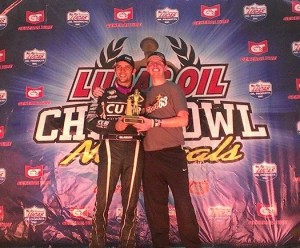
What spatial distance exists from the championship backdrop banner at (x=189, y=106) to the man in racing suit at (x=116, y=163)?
0.63 meters

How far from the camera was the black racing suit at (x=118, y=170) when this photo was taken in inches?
99.1

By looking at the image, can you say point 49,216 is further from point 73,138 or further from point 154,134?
point 154,134

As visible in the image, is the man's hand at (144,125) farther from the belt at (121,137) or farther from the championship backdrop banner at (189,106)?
the championship backdrop banner at (189,106)

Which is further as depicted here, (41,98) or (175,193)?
(41,98)

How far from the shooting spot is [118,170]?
2.54 metres

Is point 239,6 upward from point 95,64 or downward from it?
upward

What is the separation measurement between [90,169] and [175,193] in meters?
1.03

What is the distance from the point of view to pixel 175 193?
2551 millimetres

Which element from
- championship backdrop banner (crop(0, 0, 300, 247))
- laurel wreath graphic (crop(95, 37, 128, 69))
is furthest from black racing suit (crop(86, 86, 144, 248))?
laurel wreath graphic (crop(95, 37, 128, 69))

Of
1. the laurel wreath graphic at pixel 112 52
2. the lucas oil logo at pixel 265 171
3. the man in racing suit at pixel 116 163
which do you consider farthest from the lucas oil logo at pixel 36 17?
the lucas oil logo at pixel 265 171

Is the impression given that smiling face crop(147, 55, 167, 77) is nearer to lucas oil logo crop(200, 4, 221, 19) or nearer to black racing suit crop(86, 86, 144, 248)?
black racing suit crop(86, 86, 144, 248)

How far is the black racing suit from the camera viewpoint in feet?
8.26

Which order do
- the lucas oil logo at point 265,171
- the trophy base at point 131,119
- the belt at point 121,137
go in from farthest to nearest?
the lucas oil logo at point 265,171 → the belt at point 121,137 → the trophy base at point 131,119

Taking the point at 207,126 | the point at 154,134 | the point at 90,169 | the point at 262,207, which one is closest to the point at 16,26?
the point at 90,169
